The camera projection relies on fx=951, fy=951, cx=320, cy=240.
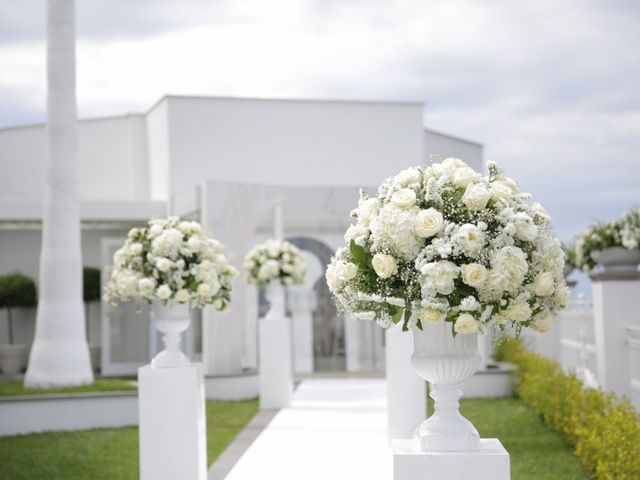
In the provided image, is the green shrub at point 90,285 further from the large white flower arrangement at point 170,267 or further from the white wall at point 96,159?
the large white flower arrangement at point 170,267

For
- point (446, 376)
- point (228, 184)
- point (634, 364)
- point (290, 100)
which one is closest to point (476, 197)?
point (446, 376)

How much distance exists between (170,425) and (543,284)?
12.5 feet

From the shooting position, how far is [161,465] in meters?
6.93

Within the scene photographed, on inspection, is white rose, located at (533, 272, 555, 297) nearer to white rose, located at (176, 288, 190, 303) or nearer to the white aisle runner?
white rose, located at (176, 288, 190, 303)

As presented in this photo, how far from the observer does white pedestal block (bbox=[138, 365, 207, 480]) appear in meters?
6.93

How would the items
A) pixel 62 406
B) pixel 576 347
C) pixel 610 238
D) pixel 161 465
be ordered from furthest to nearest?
pixel 576 347 → pixel 62 406 → pixel 610 238 → pixel 161 465

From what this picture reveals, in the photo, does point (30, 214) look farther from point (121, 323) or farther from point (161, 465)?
point (161, 465)

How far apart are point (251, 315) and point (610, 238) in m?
7.36

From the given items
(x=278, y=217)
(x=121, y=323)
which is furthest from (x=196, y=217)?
(x=121, y=323)

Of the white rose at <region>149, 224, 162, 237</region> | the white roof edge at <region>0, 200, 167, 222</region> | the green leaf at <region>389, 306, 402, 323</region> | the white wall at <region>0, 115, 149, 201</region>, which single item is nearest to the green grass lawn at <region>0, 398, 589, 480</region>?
the white rose at <region>149, 224, 162, 237</region>

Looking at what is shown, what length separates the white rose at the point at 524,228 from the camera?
3982mm

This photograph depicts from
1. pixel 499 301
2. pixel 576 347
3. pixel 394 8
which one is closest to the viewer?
pixel 499 301

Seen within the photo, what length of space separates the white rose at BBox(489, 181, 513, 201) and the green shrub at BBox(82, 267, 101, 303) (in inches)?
589

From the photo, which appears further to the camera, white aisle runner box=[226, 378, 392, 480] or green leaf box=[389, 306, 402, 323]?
white aisle runner box=[226, 378, 392, 480]
